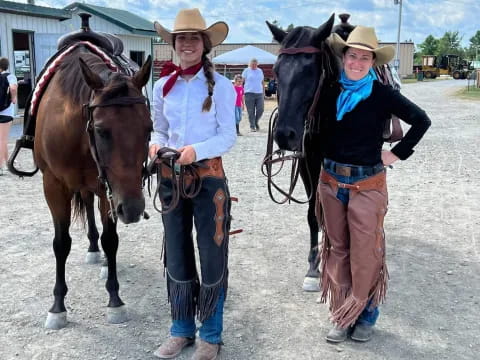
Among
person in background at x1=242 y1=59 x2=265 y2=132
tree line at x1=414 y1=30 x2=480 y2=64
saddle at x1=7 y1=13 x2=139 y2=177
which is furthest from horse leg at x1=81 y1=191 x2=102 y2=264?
tree line at x1=414 y1=30 x2=480 y2=64

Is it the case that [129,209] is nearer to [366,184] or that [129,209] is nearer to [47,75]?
[366,184]

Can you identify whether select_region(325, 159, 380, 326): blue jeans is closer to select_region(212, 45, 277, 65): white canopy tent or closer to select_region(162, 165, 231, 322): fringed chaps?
select_region(162, 165, 231, 322): fringed chaps

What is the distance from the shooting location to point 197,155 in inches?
107

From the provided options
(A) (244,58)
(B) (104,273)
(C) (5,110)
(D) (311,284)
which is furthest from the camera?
(A) (244,58)

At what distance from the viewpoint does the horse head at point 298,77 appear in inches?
123

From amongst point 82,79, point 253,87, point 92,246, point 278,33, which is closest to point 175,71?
point 82,79

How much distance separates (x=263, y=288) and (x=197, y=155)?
172cm

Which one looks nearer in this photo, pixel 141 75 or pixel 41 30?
pixel 141 75

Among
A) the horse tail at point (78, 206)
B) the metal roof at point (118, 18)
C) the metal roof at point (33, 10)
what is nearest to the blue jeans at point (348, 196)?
the horse tail at point (78, 206)

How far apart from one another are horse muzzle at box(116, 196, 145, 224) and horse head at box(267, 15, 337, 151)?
0.99 metres

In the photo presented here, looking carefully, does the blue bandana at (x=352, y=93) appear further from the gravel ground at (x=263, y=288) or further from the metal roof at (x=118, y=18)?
the metal roof at (x=118, y=18)

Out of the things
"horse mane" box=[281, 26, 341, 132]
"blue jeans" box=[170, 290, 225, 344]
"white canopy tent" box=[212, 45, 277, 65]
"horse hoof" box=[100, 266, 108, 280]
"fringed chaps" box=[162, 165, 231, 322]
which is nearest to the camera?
"fringed chaps" box=[162, 165, 231, 322]

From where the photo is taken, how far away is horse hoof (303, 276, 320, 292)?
157 inches

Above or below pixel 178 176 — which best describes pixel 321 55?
above
